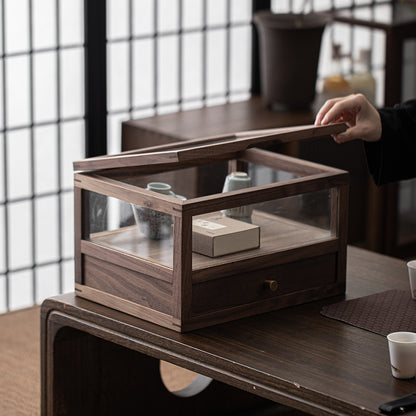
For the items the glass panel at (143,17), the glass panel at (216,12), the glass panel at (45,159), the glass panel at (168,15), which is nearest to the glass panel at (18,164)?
the glass panel at (45,159)

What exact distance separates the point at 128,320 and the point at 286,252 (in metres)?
0.37

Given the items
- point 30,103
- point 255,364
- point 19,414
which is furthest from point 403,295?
point 30,103

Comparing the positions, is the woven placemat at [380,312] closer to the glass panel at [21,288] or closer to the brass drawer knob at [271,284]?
the brass drawer knob at [271,284]

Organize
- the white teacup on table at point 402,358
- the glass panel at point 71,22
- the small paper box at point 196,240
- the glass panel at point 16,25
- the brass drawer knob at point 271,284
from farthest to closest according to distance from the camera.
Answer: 1. the glass panel at point 71,22
2. the glass panel at point 16,25
3. the brass drawer knob at point 271,284
4. the small paper box at point 196,240
5. the white teacup on table at point 402,358

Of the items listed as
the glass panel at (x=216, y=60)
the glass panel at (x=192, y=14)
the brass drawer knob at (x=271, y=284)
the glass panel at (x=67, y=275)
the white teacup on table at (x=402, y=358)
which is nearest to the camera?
the white teacup on table at (x=402, y=358)

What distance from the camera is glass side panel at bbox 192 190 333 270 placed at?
6.82 ft

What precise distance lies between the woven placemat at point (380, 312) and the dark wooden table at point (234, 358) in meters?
0.03

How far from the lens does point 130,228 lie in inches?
86.4

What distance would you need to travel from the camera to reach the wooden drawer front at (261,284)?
2.03m

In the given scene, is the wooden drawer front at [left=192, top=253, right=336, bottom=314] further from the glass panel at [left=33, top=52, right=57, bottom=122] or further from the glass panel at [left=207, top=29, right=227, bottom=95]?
the glass panel at [left=207, top=29, right=227, bottom=95]

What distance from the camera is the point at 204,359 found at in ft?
6.33

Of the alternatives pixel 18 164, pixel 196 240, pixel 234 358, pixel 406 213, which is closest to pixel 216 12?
pixel 18 164

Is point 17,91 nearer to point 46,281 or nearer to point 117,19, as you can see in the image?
point 117,19

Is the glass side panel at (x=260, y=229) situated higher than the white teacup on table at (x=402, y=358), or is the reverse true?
the glass side panel at (x=260, y=229)
